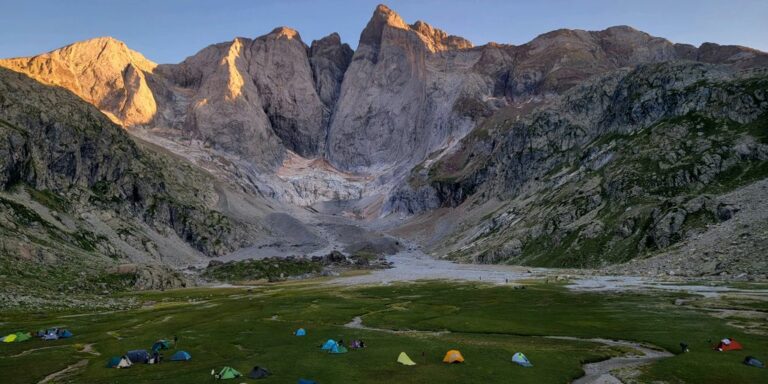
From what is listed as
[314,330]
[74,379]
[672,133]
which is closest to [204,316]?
[314,330]

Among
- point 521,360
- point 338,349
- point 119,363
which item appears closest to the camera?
point 521,360

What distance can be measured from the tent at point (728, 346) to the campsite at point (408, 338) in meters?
0.72

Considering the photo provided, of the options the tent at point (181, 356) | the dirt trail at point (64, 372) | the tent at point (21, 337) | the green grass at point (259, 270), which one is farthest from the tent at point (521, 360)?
the green grass at point (259, 270)

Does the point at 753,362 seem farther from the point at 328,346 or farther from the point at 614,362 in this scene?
the point at 328,346

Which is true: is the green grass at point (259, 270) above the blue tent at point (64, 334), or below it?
below

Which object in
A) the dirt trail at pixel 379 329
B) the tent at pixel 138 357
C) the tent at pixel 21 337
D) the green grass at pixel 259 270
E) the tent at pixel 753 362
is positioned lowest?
the green grass at pixel 259 270

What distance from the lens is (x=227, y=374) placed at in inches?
1375

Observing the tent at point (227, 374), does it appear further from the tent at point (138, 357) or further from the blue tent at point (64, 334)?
the blue tent at point (64, 334)

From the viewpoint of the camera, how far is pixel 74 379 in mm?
36906

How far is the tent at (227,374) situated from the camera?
3478 centimetres

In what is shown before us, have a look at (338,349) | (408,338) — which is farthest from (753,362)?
(338,349)

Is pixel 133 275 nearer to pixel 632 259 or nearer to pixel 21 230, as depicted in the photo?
pixel 21 230

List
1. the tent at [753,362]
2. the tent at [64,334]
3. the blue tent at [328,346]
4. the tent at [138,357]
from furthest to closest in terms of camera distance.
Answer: the tent at [64,334], the blue tent at [328,346], the tent at [138,357], the tent at [753,362]

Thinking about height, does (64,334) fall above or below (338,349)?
below
